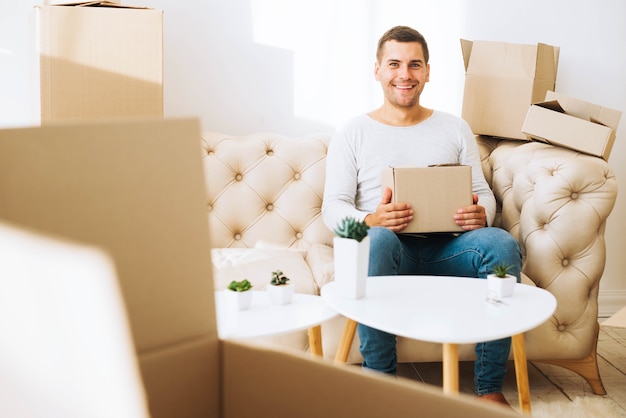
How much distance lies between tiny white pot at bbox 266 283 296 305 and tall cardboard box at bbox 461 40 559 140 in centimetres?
120

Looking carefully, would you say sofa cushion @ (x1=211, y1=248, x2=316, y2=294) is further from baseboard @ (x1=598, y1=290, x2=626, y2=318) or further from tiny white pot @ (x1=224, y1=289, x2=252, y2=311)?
baseboard @ (x1=598, y1=290, x2=626, y2=318)

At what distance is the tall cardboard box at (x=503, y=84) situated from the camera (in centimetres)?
240

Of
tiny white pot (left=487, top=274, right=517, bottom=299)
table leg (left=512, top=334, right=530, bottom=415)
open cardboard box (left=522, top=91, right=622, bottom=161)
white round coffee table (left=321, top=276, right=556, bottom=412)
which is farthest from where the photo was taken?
open cardboard box (left=522, top=91, right=622, bottom=161)

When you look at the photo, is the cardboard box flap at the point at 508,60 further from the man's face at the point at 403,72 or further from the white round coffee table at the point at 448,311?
the white round coffee table at the point at 448,311

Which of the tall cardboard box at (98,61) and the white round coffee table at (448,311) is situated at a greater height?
the tall cardboard box at (98,61)

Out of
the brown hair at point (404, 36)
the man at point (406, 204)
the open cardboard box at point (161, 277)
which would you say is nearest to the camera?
the open cardboard box at point (161, 277)

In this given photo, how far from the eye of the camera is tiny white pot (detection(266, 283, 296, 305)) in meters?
1.60

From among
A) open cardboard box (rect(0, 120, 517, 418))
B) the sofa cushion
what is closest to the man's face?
the sofa cushion

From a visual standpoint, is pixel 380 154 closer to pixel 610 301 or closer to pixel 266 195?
pixel 266 195

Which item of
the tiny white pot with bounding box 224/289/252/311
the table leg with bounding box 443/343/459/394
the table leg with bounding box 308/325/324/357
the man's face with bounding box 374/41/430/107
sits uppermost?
the man's face with bounding box 374/41/430/107

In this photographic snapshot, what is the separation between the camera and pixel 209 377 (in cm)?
77

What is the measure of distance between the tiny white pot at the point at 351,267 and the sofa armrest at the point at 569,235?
2.32ft

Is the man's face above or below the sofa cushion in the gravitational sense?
above

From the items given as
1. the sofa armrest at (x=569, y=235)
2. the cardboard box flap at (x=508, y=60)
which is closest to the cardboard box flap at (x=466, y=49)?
the cardboard box flap at (x=508, y=60)
